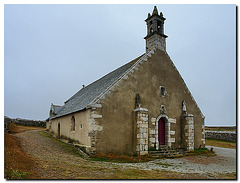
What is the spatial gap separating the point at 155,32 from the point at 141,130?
9335 mm

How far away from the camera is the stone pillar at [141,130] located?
43.4 feet

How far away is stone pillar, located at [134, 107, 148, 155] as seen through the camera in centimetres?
1323

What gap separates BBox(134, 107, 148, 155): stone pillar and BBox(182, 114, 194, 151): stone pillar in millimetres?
4927

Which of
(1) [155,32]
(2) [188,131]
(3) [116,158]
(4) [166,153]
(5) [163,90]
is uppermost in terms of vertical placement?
(1) [155,32]

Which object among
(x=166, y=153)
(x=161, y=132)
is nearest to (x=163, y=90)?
(x=161, y=132)

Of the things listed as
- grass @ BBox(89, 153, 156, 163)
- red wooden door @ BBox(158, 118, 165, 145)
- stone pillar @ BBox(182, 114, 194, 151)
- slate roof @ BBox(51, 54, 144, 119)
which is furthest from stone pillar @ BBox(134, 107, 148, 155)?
stone pillar @ BBox(182, 114, 194, 151)

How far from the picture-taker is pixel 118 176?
7.10 meters

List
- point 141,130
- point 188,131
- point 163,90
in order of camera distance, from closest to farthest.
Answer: point 141,130, point 188,131, point 163,90

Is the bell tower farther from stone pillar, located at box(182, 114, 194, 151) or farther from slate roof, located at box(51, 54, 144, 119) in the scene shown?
stone pillar, located at box(182, 114, 194, 151)

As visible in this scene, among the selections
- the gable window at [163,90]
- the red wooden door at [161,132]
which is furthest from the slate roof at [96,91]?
the red wooden door at [161,132]

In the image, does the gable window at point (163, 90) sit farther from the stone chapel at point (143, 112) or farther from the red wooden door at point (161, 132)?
the red wooden door at point (161, 132)

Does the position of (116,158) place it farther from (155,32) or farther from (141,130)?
(155,32)

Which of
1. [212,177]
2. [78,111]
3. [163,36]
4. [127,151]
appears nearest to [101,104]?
[78,111]

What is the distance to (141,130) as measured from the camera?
43.9 ft
